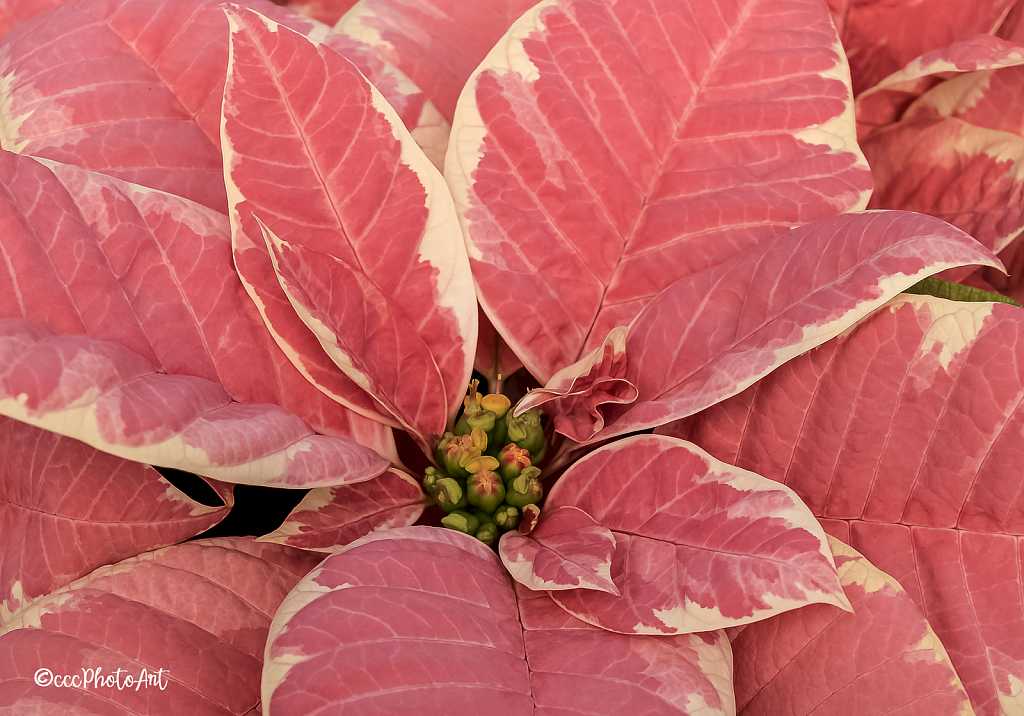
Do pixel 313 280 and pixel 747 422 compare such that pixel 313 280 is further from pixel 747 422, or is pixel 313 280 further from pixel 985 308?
pixel 985 308

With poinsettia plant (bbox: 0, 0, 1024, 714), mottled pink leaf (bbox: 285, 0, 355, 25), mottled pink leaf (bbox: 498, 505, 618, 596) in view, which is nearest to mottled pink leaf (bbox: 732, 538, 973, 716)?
poinsettia plant (bbox: 0, 0, 1024, 714)

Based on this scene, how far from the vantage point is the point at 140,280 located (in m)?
0.44

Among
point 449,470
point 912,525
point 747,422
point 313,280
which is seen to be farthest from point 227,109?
point 912,525

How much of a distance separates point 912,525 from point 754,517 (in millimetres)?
122

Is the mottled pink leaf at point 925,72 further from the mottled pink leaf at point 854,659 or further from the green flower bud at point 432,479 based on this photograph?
Answer: the green flower bud at point 432,479

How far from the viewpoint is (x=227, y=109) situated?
1.42 ft

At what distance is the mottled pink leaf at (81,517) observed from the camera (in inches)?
17.8

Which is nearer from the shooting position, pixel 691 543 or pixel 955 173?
pixel 691 543

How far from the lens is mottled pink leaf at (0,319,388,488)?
348mm

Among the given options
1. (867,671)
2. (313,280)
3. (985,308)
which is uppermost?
(313,280)

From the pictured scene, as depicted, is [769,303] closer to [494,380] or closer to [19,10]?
[494,380]

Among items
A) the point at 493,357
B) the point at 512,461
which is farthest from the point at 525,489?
the point at 493,357

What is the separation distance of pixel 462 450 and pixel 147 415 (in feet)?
0.64

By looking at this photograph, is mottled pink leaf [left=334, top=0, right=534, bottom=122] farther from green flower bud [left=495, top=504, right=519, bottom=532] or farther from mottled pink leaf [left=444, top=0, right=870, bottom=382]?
green flower bud [left=495, top=504, right=519, bottom=532]
